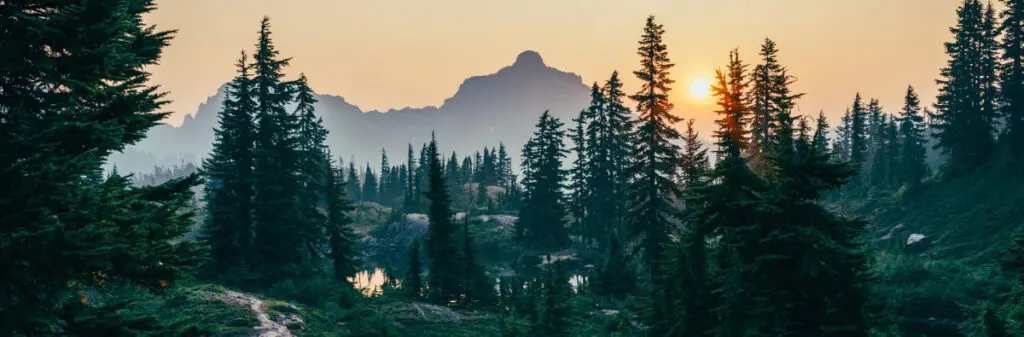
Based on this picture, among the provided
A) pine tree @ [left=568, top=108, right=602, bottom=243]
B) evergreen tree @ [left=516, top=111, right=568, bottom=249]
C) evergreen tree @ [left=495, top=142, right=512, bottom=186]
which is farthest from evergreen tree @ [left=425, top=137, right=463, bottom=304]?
evergreen tree @ [left=495, top=142, right=512, bottom=186]

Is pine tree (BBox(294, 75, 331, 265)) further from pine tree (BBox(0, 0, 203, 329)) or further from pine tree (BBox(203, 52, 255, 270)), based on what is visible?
pine tree (BBox(0, 0, 203, 329))

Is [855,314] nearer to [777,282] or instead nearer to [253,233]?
[777,282]

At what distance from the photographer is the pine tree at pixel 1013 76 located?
160 ft

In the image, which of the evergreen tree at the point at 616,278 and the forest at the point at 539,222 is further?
the evergreen tree at the point at 616,278

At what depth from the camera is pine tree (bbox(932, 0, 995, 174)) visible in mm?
51781

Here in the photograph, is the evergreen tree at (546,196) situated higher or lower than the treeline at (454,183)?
lower

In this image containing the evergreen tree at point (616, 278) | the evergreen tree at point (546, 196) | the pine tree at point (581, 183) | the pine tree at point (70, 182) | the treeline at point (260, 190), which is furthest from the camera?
the evergreen tree at point (546, 196)

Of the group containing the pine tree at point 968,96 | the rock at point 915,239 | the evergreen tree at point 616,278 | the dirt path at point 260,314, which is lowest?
the dirt path at point 260,314

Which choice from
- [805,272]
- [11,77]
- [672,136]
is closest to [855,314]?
[805,272]

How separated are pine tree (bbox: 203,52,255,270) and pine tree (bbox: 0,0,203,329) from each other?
22.8m

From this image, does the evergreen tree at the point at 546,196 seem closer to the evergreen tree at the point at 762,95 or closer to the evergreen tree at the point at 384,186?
the evergreen tree at the point at 762,95

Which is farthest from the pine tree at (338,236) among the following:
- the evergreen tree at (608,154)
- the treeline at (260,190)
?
the evergreen tree at (608,154)

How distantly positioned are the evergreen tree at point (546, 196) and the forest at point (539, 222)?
10.9 inches

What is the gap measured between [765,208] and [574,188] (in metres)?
54.5
